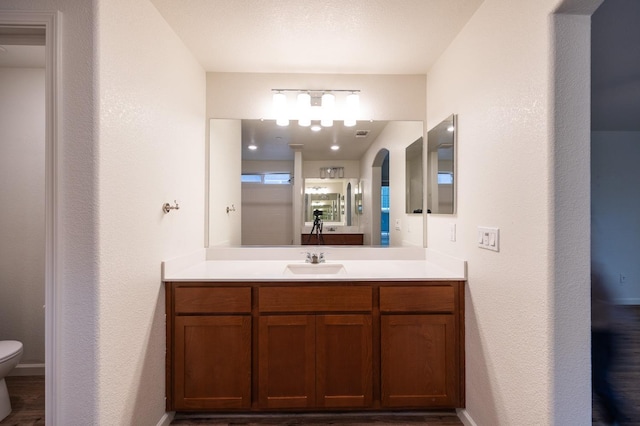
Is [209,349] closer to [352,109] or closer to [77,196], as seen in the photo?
[77,196]

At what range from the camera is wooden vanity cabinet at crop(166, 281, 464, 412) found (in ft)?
5.87

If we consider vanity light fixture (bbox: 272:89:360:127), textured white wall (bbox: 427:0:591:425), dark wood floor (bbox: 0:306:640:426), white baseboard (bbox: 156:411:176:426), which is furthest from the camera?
vanity light fixture (bbox: 272:89:360:127)

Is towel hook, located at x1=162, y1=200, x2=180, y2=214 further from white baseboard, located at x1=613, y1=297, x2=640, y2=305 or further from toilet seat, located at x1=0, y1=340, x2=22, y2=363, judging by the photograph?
white baseboard, located at x1=613, y1=297, x2=640, y2=305

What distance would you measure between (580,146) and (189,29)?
2.06 m

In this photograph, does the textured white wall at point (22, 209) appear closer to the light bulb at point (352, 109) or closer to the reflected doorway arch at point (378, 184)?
the light bulb at point (352, 109)

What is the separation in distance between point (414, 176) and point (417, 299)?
1.03 metres

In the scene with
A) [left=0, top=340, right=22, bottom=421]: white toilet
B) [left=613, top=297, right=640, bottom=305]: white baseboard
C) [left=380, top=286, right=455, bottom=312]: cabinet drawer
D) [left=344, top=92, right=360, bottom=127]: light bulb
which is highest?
[left=344, top=92, right=360, bottom=127]: light bulb

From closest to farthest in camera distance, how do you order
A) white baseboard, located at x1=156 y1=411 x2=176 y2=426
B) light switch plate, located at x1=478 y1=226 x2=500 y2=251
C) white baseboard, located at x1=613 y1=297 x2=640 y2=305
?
light switch plate, located at x1=478 y1=226 x2=500 y2=251 → white baseboard, located at x1=156 y1=411 x2=176 y2=426 → white baseboard, located at x1=613 y1=297 x2=640 y2=305

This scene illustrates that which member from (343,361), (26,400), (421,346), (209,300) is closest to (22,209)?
(26,400)

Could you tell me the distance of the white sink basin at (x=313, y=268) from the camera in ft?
7.41

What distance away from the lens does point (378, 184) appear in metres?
2.57

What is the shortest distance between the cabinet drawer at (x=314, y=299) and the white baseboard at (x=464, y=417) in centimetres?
82

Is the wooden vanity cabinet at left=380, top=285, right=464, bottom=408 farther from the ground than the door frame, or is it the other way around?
the door frame

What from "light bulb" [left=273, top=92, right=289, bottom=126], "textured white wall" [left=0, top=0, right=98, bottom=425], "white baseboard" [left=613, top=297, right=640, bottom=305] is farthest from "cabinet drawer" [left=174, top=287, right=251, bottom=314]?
"white baseboard" [left=613, top=297, right=640, bottom=305]
